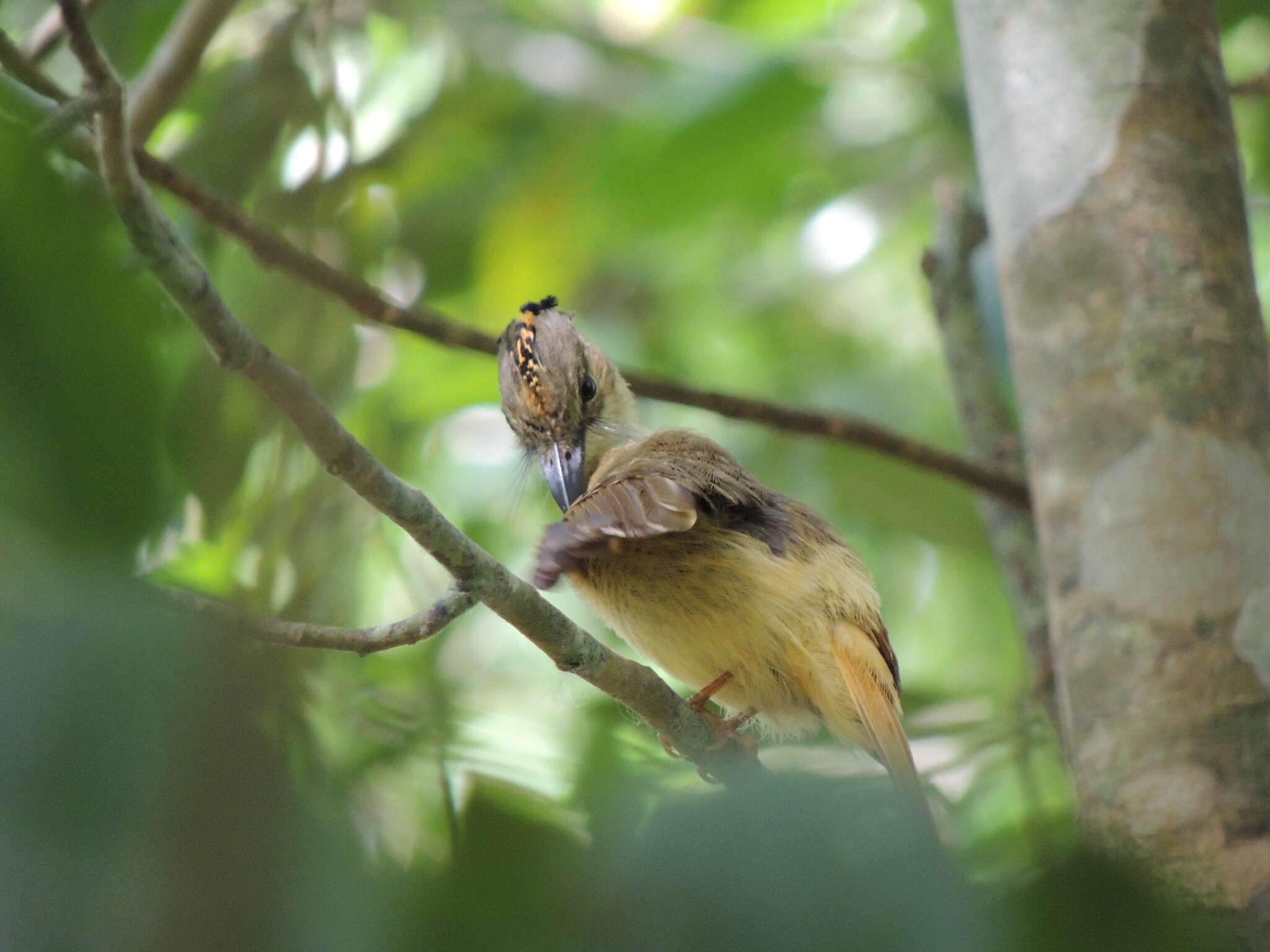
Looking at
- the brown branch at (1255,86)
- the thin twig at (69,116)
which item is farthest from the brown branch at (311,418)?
the brown branch at (1255,86)

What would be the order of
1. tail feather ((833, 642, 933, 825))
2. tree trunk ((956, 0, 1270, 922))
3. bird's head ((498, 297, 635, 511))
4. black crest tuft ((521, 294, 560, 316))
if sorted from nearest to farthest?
tree trunk ((956, 0, 1270, 922)), tail feather ((833, 642, 933, 825)), bird's head ((498, 297, 635, 511)), black crest tuft ((521, 294, 560, 316))

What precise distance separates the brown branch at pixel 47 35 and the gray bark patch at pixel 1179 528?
228 cm

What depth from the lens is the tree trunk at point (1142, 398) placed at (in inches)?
78.7

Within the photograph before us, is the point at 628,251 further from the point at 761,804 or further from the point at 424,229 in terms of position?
the point at 761,804

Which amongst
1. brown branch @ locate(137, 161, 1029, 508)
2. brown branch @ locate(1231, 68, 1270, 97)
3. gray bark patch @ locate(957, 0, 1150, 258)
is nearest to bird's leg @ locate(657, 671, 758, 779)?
brown branch @ locate(137, 161, 1029, 508)

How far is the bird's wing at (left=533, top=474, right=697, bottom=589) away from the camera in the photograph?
6.16 feet

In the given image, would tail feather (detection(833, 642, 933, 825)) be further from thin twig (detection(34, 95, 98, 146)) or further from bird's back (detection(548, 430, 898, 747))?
thin twig (detection(34, 95, 98, 146))

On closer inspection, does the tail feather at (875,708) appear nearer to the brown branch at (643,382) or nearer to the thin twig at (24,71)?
the brown branch at (643,382)

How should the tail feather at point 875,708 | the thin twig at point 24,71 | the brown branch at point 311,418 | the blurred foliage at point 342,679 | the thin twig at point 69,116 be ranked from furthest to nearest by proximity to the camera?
the tail feather at point 875,708 → the thin twig at point 24,71 → the brown branch at point 311,418 → the thin twig at point 69,116 → the blurred foliage at point 342,679

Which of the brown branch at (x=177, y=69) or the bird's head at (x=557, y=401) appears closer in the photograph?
the brown branch at (x=177, y=69)

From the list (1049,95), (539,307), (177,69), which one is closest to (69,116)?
(177,69)

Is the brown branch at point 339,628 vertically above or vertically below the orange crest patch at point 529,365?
below

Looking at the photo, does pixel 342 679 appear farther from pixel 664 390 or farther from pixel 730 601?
pixel 664 390

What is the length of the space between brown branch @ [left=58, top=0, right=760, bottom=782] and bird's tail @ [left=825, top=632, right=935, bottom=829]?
60 cm
